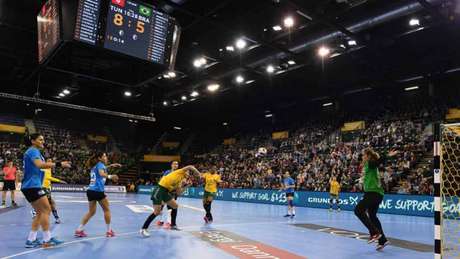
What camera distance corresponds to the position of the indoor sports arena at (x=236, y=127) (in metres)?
8.18

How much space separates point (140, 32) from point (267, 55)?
1115 cm

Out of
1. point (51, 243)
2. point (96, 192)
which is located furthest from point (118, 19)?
point (51, 243)

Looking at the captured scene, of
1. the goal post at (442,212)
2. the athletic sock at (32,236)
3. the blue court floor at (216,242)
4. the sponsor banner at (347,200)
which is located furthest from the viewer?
the sponsor banner at (347,200)

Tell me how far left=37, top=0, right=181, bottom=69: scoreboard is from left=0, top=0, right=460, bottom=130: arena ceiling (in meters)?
0.56

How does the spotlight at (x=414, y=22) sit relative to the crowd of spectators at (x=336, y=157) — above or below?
above

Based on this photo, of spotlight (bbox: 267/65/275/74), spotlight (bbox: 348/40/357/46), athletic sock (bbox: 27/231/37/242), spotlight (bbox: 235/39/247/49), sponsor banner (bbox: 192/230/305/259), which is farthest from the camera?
spotlight (bbox: 267/65/275/74)

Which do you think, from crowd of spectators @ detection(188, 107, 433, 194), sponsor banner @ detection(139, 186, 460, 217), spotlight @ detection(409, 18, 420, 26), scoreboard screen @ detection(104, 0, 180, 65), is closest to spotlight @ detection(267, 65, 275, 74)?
crowd of spectators @ detection(188, 107, 433, 194)

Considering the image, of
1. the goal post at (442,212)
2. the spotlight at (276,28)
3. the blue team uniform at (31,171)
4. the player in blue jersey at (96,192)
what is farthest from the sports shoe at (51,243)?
the spotlight at (276,28)

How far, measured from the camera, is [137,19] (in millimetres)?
9820

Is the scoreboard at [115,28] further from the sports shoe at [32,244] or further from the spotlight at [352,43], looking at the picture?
the spotlight at [352,43]

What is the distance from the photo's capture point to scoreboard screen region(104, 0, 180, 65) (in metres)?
9.38

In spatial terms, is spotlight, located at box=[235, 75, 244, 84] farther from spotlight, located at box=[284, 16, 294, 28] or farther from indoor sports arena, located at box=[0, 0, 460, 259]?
spotlight, located at box=[284, 16, 294, 28]

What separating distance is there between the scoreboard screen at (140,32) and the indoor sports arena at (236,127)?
0.11ft

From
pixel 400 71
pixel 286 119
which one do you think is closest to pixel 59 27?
pixel 400 71
